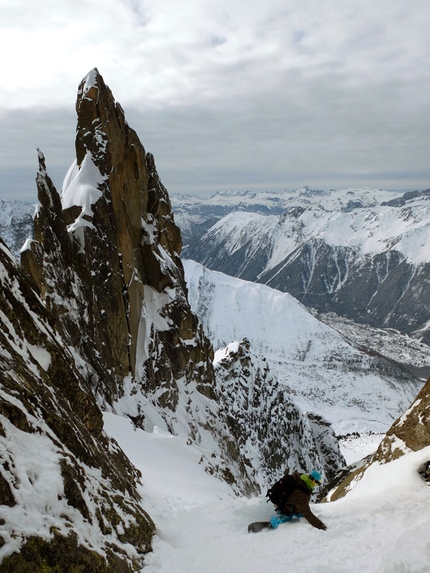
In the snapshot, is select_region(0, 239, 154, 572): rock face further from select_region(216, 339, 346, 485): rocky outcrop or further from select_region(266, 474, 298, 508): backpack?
select_region(216, 339, 346, 485): rocky outcrop

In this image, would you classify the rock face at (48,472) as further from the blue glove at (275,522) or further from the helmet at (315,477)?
the helmet at (315,477)

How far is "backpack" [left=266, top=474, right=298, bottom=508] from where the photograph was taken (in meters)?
10.7

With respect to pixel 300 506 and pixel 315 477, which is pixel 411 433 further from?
pixel 300 506

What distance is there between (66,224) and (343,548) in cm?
3572

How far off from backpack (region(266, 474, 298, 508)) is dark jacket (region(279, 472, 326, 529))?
11 cm

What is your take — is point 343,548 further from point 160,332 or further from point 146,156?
point 146,156

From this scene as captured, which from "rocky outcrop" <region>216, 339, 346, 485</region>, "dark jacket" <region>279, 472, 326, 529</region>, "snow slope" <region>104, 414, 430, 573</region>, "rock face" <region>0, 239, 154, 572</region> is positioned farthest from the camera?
"rocky outcrop" <region>216, 339, 346, 485</region>

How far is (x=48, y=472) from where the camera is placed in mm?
7605

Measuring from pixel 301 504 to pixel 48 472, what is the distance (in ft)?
21.3

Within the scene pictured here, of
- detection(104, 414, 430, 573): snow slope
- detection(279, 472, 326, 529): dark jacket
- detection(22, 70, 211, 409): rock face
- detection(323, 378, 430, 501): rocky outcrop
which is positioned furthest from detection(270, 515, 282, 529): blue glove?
detection(22, 70, 211, 409): rock face

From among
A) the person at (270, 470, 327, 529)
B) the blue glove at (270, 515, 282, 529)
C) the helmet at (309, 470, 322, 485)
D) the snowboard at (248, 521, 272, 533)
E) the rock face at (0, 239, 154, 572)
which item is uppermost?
the rock face at (0, 239, 154, 572)

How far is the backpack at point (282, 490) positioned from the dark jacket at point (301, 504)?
0.38 ft

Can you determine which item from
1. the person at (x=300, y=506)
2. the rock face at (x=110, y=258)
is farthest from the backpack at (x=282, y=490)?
the rock face at (x=110, y=258)

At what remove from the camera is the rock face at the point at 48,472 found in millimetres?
6410
